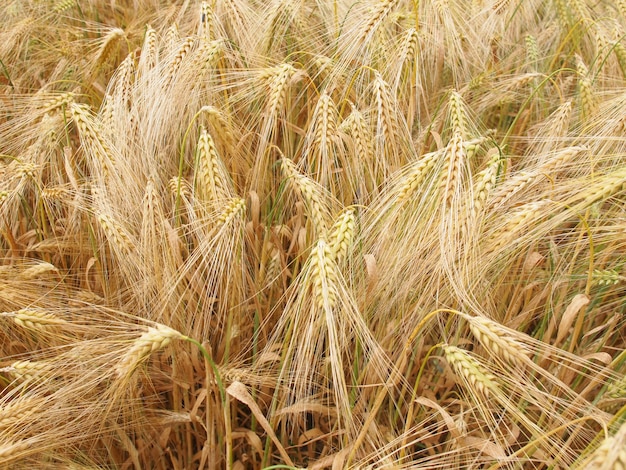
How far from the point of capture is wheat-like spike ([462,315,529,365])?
1.15 metres

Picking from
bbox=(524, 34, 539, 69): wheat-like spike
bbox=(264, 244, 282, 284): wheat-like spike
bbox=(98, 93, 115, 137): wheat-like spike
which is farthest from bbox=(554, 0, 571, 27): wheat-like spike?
bbox=(98, 93, 115, 137): wheat-like spike

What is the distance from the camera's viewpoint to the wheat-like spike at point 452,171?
4.44 feet

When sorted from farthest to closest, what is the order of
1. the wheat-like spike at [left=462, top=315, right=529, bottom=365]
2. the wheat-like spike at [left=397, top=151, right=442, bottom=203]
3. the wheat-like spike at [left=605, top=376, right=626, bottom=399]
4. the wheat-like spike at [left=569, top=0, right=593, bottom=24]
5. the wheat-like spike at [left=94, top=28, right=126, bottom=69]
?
the wheat-like spike at [left=569, top=0, right=593, bottom=24] < the wheat-like spike at [left=94, top=28, right=126, bottom=69] < the wheat-like spike at [left=397, top=151, right=442, bottom=203] < the wheat-like spike at [left=605, top=376, right=626, bottom=399] < the wheat-like spike at [left=462, top=315, right=529, bottom=365]

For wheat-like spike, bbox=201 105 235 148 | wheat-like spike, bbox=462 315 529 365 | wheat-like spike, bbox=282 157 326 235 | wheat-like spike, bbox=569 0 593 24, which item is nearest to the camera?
wheat-like spike, bbox=462 315 529 365

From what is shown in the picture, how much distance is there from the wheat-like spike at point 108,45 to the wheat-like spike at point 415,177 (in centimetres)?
137

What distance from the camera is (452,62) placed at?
2.31 m

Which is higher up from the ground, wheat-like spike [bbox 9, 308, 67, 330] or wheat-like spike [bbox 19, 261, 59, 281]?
wheat-like spike [bbox 19, 261, 59, 281]

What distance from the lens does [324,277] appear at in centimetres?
121

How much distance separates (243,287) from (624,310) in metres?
1.05

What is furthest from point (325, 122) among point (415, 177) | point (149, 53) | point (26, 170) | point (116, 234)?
point (26, 170)

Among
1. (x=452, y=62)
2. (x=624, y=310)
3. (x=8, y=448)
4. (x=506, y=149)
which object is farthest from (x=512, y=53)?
(x=8, y=448)

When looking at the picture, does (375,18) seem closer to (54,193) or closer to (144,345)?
(54,193)

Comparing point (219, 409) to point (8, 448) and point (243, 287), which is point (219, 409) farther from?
point (8, 448)

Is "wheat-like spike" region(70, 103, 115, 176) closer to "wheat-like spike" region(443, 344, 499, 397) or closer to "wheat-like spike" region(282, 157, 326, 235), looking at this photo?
"wheat-like spike" region(282, 157, 326, 235)
